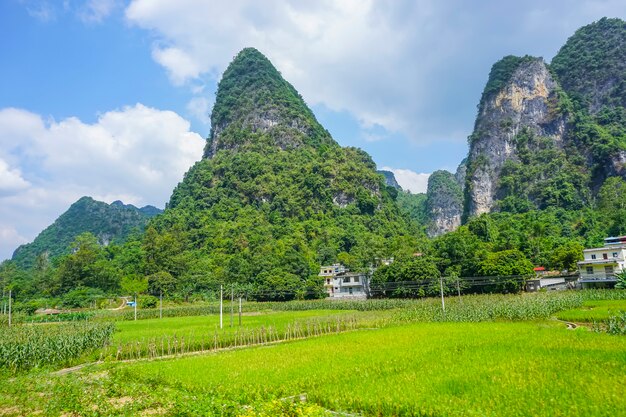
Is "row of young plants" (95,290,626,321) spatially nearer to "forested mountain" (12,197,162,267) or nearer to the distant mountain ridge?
the distant mountain ridge

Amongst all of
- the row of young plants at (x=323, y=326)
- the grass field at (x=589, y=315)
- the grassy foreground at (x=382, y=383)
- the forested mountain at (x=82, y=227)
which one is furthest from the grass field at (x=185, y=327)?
the forested mountain at (x=82, y=227)

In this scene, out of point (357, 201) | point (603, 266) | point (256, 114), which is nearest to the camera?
point (603, 266)

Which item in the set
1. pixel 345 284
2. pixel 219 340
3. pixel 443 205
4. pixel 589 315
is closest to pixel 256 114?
pixel 345 284

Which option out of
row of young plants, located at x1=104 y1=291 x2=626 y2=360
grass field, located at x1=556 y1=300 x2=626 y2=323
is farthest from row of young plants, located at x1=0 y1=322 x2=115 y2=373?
grass field, located at x1=556 y1=300 x2=626 y2=323

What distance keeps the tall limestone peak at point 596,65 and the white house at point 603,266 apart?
7978 centimetres

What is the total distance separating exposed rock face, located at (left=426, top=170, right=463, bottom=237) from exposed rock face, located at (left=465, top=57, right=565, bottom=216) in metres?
40.9

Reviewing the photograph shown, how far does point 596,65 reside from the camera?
383 feet

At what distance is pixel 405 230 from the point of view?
10900 centimetres

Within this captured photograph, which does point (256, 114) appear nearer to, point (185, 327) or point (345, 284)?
→ point (345, 284)

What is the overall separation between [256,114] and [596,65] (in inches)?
3948

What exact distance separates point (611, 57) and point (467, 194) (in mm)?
52904

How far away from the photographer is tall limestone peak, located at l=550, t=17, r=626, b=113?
112 meters

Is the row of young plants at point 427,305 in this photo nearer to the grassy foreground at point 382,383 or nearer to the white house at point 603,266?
the white house at point 603,266

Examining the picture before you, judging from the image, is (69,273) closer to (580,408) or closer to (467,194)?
(580,408)
